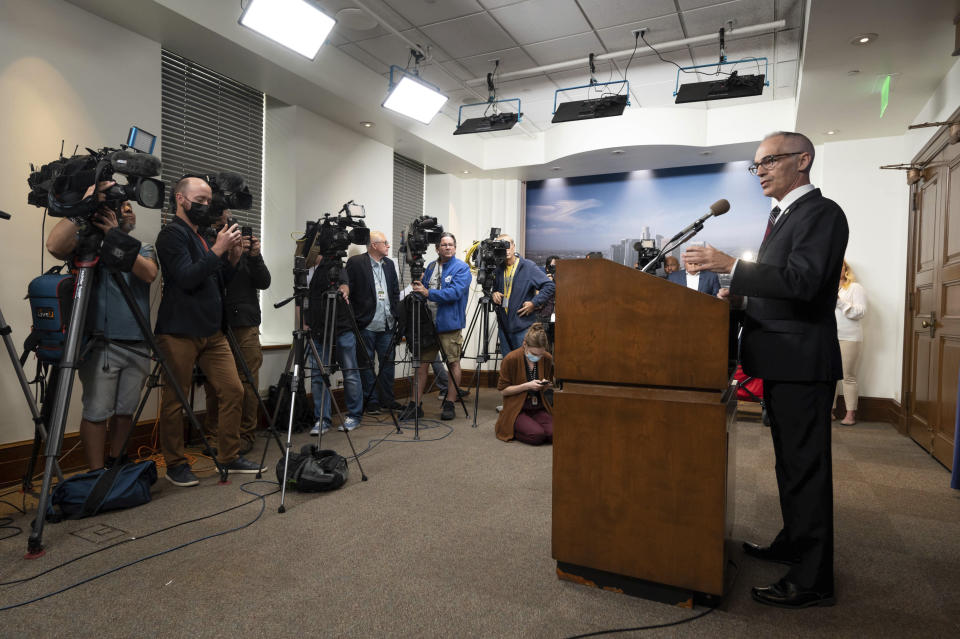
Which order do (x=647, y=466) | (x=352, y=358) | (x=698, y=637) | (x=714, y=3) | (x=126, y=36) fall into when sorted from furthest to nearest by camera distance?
(x=352, y=358) < (x=714, y=3) < (x=126, y=36) < (x=647, y=466) < (x=698, y=637)

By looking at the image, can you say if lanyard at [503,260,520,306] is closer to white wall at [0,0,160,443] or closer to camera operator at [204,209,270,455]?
camera operator at [204,209,270,455]

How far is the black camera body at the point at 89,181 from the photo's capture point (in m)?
2.24

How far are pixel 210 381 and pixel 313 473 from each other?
0.82 m

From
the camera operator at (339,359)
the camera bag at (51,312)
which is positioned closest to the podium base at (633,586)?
the camera bag at (51,312)

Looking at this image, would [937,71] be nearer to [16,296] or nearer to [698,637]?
[698,637]

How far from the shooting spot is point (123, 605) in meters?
1.76

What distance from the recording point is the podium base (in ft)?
5.76

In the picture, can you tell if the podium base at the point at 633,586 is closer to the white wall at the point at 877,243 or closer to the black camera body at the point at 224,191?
the black camera body at the point at 224,191

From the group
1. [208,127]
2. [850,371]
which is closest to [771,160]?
[208,127]

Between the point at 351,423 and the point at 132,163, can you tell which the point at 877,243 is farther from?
the point at 132,163

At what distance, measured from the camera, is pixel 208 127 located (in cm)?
420

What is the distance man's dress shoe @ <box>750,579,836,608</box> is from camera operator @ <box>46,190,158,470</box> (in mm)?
2769

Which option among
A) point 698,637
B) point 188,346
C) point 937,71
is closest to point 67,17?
point 188,346

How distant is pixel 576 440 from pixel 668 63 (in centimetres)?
428
